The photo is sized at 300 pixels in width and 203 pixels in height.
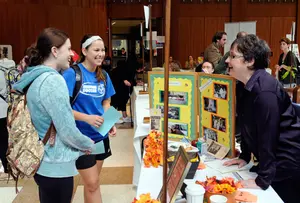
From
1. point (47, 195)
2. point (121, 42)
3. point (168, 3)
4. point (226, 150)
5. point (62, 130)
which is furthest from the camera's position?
point (121, 42)

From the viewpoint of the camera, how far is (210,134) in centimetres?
203

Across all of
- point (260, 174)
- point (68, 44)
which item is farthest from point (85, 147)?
point (260, 174)

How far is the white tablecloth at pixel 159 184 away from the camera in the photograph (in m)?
1.39

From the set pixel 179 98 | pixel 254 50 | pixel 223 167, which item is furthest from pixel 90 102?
pixel 254 50

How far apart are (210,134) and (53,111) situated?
3.20 feet

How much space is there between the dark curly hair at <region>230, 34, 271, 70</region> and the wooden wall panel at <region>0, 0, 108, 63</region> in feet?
27.1

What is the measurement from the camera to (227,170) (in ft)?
5.66

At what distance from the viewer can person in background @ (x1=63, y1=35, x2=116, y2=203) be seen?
2162mm

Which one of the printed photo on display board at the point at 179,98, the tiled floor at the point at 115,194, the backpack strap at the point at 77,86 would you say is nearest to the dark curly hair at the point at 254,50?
the printed photo on display board at the point at 179,98

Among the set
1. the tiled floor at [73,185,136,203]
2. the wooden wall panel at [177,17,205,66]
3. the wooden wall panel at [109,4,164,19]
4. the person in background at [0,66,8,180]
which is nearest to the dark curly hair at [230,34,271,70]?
the tiled floor at [73,185,136,203]

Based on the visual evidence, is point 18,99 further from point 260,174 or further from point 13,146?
point 260,174

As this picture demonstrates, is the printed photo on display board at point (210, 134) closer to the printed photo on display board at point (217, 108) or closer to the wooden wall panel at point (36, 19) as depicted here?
the printed photo on display board at point (217, 108)

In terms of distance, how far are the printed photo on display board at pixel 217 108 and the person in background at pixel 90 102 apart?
2.25ft

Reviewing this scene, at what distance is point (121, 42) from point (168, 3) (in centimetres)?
1374
